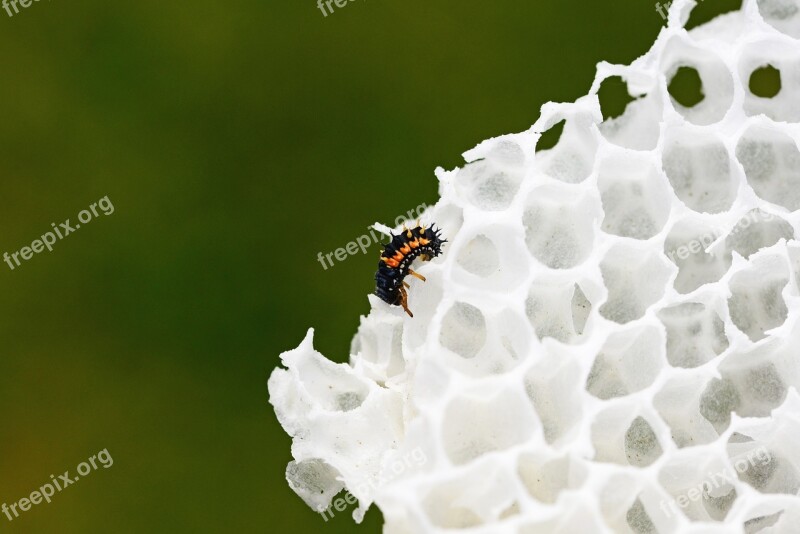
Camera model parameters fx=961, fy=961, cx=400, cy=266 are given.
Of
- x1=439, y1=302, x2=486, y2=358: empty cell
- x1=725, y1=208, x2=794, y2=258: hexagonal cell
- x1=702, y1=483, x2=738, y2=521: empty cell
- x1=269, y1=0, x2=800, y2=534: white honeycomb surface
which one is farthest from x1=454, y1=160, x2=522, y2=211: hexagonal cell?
x1=702, y1=483, x2=738, y2=521: empty cell

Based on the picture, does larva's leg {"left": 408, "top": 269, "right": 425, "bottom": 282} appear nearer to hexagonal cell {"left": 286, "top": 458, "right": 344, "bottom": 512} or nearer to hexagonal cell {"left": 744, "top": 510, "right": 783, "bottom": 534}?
hexagonal cell {"left": 286, "top": 458, "right": 344, "bottom": 512}

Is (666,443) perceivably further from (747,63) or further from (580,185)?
(747,63)

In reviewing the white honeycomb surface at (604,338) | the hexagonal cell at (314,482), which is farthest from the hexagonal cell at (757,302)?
the hexagonal cell at (314,482)

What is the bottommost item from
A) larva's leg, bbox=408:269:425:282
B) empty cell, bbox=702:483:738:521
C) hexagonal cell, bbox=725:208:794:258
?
empty cell, bbox=702:483:738:521

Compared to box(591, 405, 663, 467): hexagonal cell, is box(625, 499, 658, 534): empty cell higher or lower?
lower

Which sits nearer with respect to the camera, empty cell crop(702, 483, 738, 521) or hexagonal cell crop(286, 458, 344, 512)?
empty cell crop(702, 483, 738, 521)

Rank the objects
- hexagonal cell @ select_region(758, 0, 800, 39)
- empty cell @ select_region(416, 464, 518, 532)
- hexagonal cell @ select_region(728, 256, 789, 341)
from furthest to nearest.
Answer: hexagonal cell @ select_region(758, 0, 800, 39) < hexagonal cell @ select_region(728, 256, 789, 341) < empty cell @ select_region(416, 464, 518, 532)

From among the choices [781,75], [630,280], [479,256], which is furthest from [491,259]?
[781,75]
